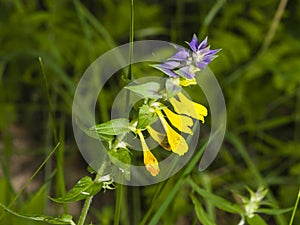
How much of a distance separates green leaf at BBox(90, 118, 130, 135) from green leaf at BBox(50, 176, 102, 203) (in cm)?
6

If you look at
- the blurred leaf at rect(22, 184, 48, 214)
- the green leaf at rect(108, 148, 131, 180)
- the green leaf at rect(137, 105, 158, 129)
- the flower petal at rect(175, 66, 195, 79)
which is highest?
the blurred leaf at rect(22, 184, 48, 214)

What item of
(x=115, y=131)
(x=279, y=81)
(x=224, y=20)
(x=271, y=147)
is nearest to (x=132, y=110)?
(x=115, y=131)

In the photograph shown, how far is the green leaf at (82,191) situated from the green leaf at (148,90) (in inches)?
4.6

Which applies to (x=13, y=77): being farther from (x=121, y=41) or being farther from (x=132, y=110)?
(x=132, y=110)

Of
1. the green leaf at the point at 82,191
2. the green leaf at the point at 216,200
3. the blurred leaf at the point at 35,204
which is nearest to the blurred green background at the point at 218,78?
the blurred leaf at the point at 35,204

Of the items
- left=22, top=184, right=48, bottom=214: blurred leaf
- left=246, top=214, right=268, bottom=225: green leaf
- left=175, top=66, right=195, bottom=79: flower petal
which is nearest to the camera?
left=175, top=66, right=195, bottom=79: flower petal

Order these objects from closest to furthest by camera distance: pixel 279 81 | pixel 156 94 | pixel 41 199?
pixel 156 94, pixel 41 199, pixel 279 81

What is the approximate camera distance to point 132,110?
0.61 metres

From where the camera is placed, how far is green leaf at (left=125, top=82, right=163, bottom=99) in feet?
1.78

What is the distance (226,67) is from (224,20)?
145 millimetres

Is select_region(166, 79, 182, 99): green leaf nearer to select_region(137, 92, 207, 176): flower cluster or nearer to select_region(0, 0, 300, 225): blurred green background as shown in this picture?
select_region(137, 92, 207, 176): flower cluster

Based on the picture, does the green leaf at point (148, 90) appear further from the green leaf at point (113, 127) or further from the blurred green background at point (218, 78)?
the blurred green background at point (218, 78)

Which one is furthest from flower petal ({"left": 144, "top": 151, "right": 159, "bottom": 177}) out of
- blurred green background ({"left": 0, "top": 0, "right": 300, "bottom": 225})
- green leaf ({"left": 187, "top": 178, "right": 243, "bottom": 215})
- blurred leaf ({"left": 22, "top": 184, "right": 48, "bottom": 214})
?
blurred green background ({"left": 0, "top": 0, "right": 300, "bottom": 225})

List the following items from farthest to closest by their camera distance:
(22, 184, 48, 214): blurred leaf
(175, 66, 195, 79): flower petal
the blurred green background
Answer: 1. the blurred green background
2. (22, 184, 48, 214): blurred leaf
3. (175, 66, 195, 79): flower petal
